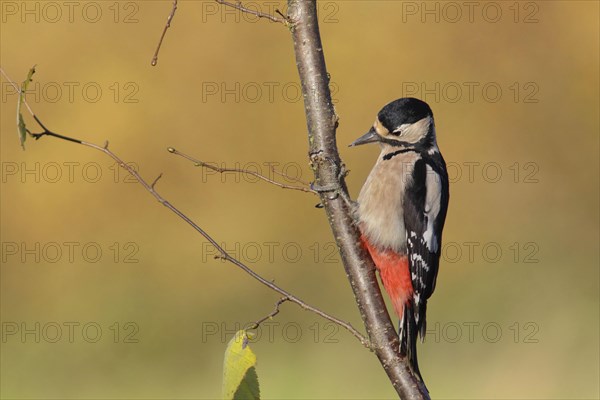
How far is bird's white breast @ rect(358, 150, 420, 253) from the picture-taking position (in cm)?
302

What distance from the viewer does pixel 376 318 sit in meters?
2.30

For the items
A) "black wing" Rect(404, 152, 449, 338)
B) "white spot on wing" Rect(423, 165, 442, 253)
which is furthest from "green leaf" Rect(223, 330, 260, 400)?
"white spot on wing" Rect(423, 165, 442, 253)

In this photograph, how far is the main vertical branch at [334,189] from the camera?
2.23 metres

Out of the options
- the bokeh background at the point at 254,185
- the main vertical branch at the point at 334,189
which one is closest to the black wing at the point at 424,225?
the main vertical branch at the point at 334,189

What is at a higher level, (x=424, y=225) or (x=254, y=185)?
(x=254, y=185)

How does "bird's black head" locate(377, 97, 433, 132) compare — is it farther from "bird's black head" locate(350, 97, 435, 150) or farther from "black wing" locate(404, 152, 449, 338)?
"black wing" locate(404, 152, 449, 338)

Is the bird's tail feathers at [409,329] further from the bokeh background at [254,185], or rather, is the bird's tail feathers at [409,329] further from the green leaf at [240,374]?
the bokeh background at [254,185]

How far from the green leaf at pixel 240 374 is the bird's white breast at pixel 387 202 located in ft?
3.62

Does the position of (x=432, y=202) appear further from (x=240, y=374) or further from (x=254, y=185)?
(x=254, y=185)

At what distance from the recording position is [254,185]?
21.5 feet

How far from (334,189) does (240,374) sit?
651mm

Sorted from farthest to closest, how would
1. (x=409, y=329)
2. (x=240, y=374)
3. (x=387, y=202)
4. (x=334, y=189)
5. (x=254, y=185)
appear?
(x=254, y=185) → (x=387, y=202) → (x=409, y=329) → (x=334, y=189) → (x=240, y=374)

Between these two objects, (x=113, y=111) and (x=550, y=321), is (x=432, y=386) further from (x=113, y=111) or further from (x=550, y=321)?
(x=113, y=111)

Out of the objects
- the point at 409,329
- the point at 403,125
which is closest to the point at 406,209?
the point at 403,125
